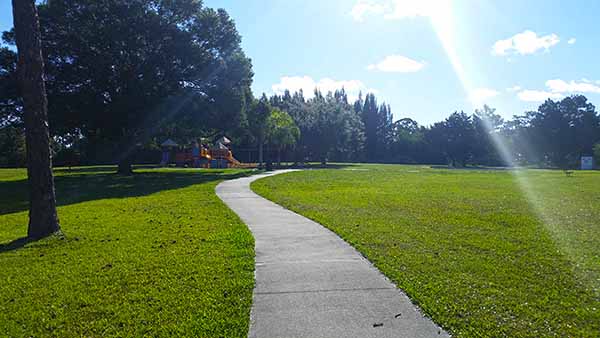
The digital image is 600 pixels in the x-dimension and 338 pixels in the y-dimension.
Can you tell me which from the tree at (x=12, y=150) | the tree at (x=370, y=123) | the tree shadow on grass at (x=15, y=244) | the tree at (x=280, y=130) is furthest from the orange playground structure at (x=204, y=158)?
the tree shadow on grass at (x=15, y=244)

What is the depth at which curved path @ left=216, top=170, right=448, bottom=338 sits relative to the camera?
3.71m

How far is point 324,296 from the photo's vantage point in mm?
4504

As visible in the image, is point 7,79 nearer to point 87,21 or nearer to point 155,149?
point 87,21

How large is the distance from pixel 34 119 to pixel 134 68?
1938cm

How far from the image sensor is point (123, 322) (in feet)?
12.5

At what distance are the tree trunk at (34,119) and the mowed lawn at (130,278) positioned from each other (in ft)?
1.84

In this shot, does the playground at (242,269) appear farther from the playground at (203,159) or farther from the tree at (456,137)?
the tree at (456,137)

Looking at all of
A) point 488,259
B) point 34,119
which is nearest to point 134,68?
point 34,119

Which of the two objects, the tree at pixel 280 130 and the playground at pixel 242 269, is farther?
the tree at pixel 280 130

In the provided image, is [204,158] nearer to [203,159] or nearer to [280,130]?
[203,159]

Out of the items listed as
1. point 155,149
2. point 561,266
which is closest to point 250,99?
point 155,149

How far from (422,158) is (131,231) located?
63765mm

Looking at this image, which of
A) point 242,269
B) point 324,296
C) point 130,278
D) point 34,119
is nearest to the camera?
point 324,296

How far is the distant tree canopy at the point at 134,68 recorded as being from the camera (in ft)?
77.9
